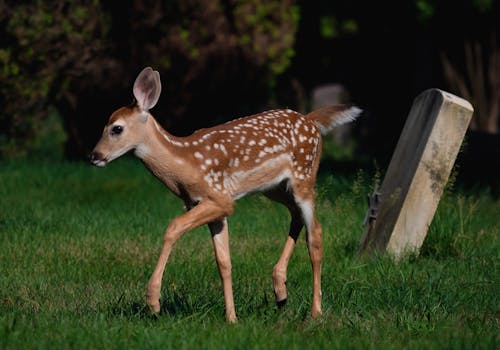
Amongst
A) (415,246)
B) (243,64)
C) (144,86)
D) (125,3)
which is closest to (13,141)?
(125,3)

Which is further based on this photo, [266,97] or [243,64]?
[266,97]

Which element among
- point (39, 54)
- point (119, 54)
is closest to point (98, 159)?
point (39, 54)

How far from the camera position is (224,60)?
14.7 m

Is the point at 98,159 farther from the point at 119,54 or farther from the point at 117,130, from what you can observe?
the point at 119,54

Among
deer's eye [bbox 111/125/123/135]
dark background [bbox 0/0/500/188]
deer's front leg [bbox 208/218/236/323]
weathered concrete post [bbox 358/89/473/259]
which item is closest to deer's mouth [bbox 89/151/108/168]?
deer's eye [bbox 111/125/123/135]

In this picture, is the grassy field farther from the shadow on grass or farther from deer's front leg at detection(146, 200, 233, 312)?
deer's front leg at detection(146, 200, 233, 312)

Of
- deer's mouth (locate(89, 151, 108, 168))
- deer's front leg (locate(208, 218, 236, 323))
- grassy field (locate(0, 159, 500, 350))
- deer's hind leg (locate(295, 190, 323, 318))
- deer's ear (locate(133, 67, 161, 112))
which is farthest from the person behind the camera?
deer's hind leg (locate(295, 190, 323, 318))

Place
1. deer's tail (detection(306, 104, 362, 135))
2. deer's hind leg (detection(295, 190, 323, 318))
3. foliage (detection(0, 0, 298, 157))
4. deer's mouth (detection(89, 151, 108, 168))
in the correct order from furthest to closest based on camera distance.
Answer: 1. foliage (detection(0, 0, 298, 157))
2. deer's tail (detection(306, 104, 362, 135))
3. deer's hind leg (detection(295, 190, 323, 318))
4. deer's mouth (detection(89, 151, 108, 168))

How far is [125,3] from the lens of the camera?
14.1 meters

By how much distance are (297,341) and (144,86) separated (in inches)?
64.4

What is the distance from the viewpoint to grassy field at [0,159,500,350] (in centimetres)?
530

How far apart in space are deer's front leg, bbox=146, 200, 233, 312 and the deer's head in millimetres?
492

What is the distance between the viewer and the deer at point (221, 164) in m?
5.65

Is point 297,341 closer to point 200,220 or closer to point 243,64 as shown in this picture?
point 200,220
